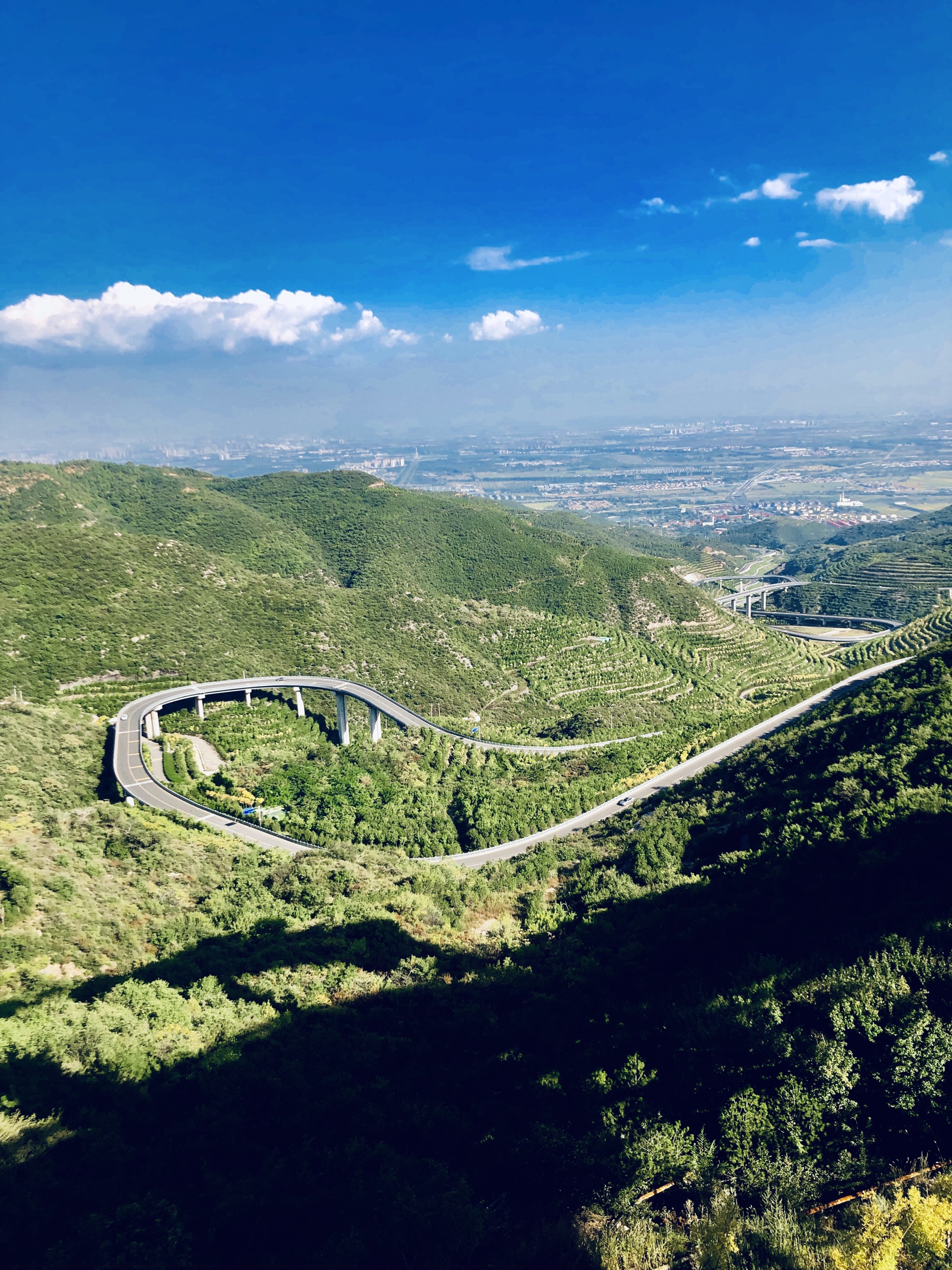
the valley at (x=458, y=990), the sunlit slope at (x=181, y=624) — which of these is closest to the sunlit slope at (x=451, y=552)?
the sunlit slope at (x=181, y=624)

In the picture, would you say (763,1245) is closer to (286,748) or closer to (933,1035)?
(933,1035)

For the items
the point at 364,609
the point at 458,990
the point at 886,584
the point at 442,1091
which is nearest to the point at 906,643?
the point at 886,584

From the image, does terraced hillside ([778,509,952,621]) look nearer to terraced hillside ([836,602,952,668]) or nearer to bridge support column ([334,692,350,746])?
terraced hillside ([836,602,952,668])

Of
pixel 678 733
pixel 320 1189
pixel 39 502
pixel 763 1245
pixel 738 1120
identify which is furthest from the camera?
pixel 39 502

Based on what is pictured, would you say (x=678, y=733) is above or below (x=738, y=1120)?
below

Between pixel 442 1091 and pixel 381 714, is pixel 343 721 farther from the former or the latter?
pixel 442 1091

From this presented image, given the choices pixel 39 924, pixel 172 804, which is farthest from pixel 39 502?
pixel 39 924

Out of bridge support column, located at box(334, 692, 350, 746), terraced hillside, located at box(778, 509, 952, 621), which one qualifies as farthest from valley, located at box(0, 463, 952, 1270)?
terraced hillside, located at box(778, 509, 952, 621)
